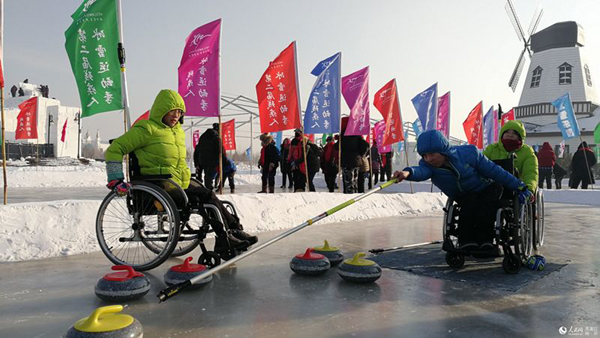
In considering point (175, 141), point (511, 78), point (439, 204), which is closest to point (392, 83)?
point (439, 204)

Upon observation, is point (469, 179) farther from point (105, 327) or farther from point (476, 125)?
point (476, 125)

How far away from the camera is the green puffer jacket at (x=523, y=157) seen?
12.8ft

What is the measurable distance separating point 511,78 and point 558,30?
9.01 m

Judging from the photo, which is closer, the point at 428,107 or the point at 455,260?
the point at 455,260

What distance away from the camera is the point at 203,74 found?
24.5 ft

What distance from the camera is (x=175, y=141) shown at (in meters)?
3.65

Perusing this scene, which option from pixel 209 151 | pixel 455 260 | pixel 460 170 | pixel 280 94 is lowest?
pixel 455 260

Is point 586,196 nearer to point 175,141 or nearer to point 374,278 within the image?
point 374,278

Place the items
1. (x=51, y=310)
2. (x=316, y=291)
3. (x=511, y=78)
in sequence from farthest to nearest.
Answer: (x=511, y=78) < (x=316, y=291) < (x=51, y=310)

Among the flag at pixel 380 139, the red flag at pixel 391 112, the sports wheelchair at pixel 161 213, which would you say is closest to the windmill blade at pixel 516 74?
the flag at pixel 380 139

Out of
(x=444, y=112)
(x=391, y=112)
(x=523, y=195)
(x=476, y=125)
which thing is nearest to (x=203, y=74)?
(x=523, y=195)

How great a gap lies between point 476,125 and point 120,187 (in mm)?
14539

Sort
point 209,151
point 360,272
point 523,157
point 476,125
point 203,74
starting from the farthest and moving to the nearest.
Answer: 1. point 476,125
2. point 209,151
3. point 203,74
4. point 523,157
5. point 360,272

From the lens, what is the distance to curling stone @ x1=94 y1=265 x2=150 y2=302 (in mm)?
2598
